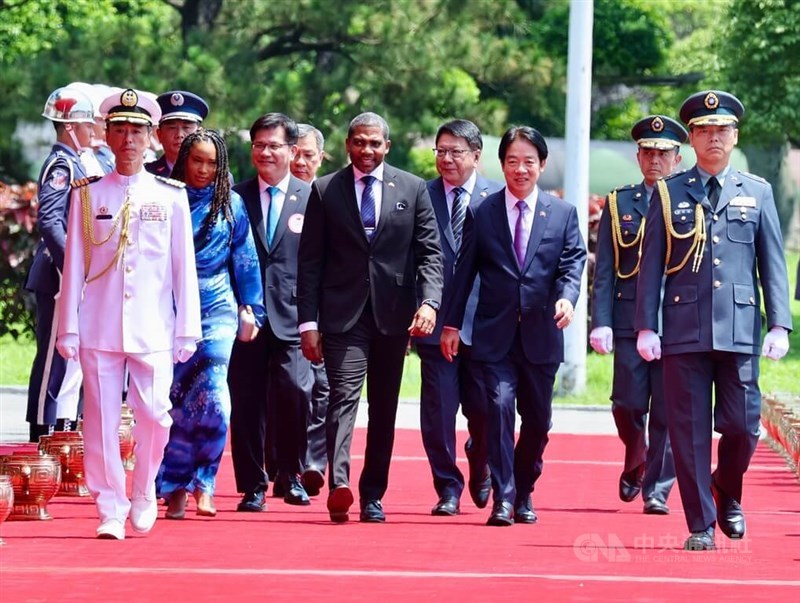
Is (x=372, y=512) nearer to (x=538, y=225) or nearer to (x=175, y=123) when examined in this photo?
(x=538, y=225)

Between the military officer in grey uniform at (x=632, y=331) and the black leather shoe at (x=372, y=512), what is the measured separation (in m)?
1.79

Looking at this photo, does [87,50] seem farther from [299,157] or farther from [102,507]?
[102,507]

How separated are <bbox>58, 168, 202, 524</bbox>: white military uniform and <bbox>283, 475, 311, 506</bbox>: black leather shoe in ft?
6.18

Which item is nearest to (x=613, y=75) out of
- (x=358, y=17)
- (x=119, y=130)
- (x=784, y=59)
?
(x=784, y=59)

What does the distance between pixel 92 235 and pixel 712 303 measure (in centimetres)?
273

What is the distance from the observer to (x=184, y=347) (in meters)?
9.73

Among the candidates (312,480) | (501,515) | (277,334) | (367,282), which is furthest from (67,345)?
(501,515)

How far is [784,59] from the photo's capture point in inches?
1296

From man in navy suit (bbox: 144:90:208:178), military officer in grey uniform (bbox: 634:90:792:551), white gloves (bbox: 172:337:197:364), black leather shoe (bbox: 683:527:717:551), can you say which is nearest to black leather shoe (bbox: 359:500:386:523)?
white gloves (bbox: 172:337:197:364)

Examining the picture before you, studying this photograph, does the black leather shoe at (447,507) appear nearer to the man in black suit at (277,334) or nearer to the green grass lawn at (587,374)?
the man in black suit at (277,334)

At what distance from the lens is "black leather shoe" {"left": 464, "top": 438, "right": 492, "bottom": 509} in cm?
1149

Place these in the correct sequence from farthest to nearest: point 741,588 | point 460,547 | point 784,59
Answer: point 784,59, point 460,547, point 741,588

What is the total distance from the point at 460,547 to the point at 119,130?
2383 mm

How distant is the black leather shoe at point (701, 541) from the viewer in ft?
30.4
